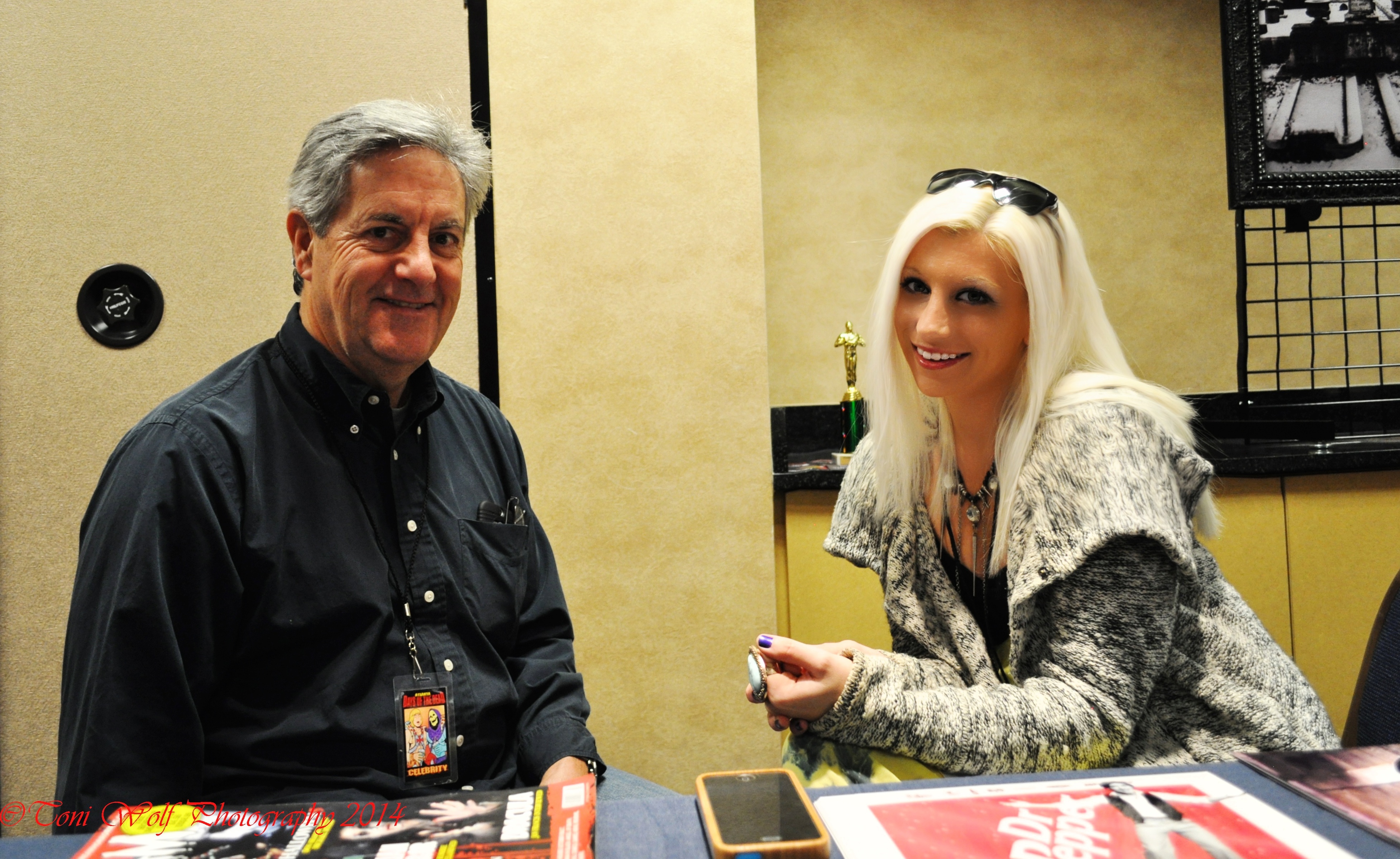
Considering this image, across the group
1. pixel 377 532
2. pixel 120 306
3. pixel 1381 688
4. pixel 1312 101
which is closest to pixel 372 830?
pixel 377 532

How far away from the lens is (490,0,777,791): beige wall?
7.72ft

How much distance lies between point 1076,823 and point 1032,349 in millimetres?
796

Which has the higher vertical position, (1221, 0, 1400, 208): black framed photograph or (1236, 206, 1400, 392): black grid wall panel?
(1221, 0, 1400, 208): black framed photograph

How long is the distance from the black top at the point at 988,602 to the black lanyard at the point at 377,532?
2.65 ft

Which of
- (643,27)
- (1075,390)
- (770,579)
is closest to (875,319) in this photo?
(1075,390)

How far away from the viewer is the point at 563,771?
4.49ft

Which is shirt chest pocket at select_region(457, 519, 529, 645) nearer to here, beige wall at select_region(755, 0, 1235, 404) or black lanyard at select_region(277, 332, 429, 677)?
black lanyard at select_region(277, 332, 429, 677)

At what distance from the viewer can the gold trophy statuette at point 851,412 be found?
8.50 ft

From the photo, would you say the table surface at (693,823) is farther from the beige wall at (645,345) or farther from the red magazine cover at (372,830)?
the beige wall at (645,345)

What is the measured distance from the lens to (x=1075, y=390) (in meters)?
1.35

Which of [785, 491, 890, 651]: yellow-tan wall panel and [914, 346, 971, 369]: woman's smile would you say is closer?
[914, 346, 971, 369]: woman's smile

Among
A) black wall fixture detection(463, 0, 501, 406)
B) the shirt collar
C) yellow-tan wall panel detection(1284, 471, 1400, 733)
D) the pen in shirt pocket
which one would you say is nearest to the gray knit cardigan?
the pen in shirt pocket

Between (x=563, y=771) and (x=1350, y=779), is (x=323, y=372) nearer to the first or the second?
(x=563, y=771)

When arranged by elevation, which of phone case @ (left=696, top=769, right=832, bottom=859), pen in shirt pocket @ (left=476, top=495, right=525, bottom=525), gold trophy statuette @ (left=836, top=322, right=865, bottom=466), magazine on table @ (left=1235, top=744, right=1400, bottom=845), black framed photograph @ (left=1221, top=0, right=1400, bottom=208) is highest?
black framed photograph @ (left=1221, top=0, right=1400, bottom=208)
